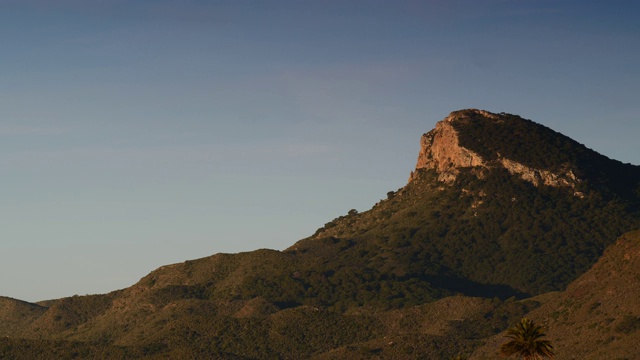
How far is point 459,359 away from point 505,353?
19.1 feet

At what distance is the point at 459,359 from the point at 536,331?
34.9 ft

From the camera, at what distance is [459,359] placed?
536 ft

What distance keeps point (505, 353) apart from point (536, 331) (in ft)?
17.5

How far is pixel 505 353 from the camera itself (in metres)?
163

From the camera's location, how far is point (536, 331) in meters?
165
